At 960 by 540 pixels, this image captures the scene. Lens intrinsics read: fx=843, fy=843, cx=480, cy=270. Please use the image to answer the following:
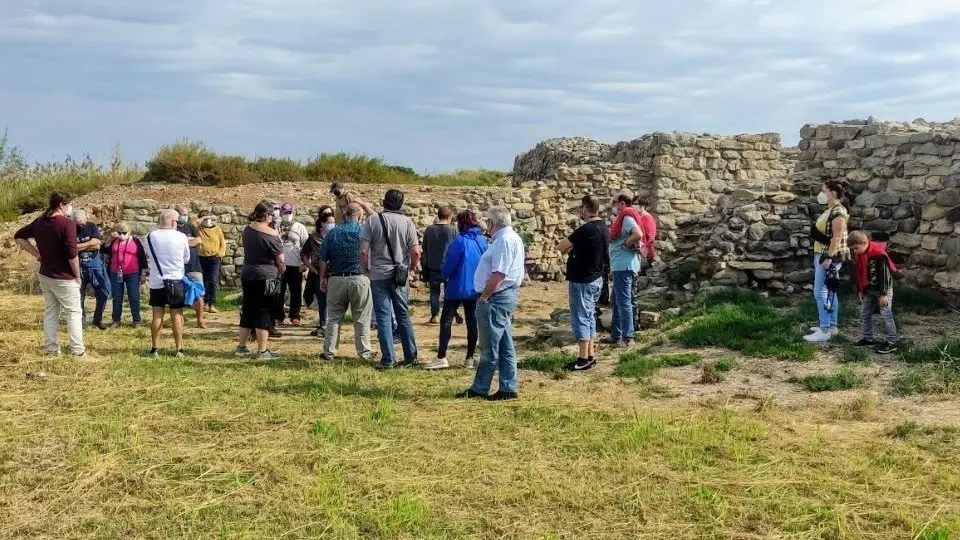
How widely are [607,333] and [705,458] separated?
5.13 m

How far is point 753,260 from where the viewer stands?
12227mm

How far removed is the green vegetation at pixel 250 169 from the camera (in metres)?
21.2

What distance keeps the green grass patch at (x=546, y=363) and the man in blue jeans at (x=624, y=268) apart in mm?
1113

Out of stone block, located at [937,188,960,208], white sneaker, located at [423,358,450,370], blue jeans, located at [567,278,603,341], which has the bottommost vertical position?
white sneaker, located at [423,358,450,370]

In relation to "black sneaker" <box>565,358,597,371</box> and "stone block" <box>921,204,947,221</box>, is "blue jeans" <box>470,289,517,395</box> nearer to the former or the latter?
"black sneaker" <box>565,358,597,371</box>

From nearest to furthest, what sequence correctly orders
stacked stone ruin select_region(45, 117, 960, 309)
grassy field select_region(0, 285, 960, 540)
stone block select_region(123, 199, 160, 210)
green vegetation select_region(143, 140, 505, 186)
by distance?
grassy field select_region(0, 285, 960, 540) < stacked stone ruin select_region(45, 117, 960, 309) < stone block select_region(123, 199, 160, 210) < green vegetation select_region(143, 140, 505, 186)

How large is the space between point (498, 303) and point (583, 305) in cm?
148

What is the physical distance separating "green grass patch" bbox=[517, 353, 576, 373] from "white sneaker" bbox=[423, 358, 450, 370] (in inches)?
31.3

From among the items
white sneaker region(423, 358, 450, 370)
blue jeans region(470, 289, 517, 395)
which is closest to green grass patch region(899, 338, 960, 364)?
blue jeans region(470, 289, 517, 395)

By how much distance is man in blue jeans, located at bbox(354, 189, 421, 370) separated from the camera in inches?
345

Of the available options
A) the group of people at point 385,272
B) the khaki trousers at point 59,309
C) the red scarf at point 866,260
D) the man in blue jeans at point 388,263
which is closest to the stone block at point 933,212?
the group of people at point 385,272

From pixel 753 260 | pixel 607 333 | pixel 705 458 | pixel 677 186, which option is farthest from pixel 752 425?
pixel 677 186

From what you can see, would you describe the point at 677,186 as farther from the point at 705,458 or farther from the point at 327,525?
the point at 327,525

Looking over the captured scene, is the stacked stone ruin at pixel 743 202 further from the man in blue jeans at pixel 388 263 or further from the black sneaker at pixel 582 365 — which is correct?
the man in blue jeans at pixel 388 263
